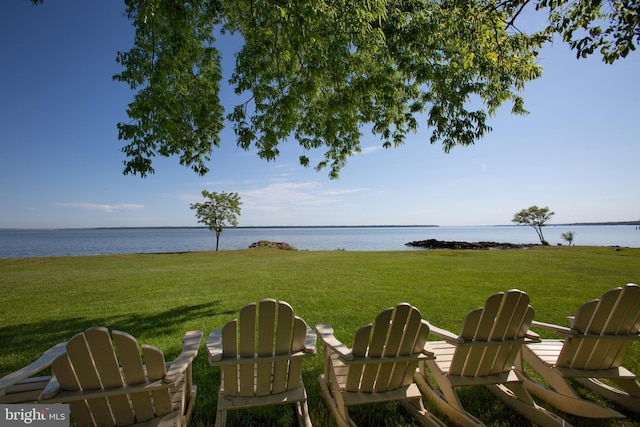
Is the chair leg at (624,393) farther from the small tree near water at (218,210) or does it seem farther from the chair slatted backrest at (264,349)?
the small tree near water at (218,210)

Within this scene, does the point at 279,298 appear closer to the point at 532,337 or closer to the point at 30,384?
the point at 30,384

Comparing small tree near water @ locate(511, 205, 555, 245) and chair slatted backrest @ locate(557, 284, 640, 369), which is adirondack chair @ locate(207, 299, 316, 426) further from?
small tree near water @ locate(511, 205, 555, 245)

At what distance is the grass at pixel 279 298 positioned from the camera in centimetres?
294

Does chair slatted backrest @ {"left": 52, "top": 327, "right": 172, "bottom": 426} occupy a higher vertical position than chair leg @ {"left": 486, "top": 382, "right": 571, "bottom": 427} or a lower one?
higher

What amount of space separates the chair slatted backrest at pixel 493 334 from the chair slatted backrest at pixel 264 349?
5.05 feet

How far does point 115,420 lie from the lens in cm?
215

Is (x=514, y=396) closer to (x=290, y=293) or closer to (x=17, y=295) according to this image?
(x=290, y=293)

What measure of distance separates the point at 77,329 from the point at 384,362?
6.16 meters

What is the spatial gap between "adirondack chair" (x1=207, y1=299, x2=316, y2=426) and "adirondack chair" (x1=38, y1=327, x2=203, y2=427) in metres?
0.35

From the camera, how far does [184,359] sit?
2.32 m

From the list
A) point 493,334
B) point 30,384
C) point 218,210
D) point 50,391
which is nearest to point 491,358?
point 493,334

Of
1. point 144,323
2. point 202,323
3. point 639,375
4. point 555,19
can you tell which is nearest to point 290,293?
point 202,323

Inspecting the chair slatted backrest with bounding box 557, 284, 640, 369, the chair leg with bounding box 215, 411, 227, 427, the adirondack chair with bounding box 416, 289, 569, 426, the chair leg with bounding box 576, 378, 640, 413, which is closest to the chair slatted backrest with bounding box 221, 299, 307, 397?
the chair leg with bounding box 215, 411, 227, 427

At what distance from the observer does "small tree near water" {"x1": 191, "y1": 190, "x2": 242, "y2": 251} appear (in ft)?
124
